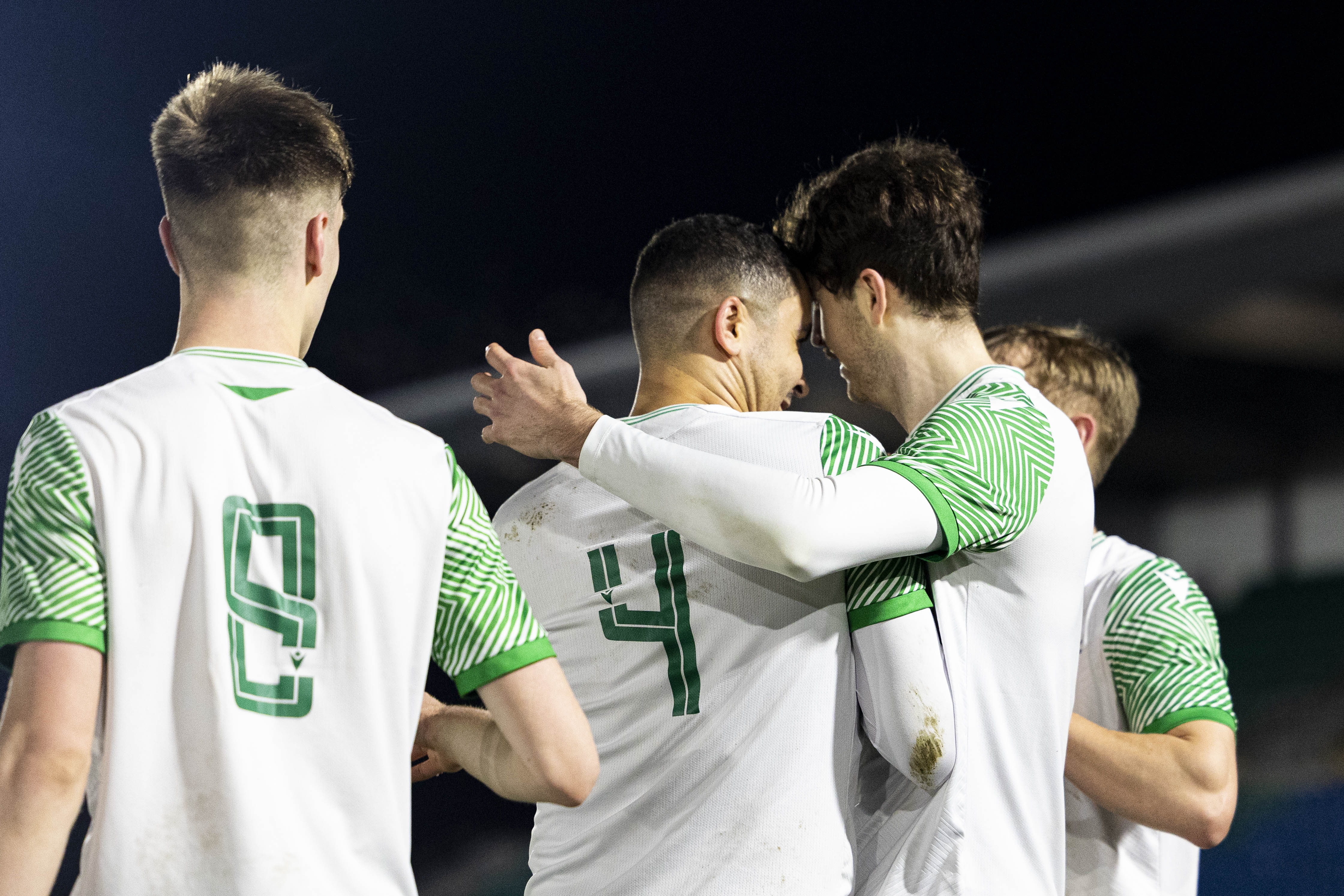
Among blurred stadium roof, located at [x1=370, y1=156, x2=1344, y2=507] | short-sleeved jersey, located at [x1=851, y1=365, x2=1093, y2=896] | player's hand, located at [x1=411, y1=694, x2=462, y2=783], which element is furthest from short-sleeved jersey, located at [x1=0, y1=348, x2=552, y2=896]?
blurred stadium roof, located at [x1=370, y1=156, x2=1344, y2=507]

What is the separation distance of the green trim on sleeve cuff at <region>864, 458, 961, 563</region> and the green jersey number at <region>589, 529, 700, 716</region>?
0.80 ft

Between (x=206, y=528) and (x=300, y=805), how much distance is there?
8.9 inches

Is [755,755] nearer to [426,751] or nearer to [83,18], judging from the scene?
[426,751]

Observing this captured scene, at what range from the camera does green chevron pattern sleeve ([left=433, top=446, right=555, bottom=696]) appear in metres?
0.98

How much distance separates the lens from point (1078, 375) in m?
1.95

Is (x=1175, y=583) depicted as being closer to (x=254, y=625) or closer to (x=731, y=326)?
(x=731, y=326)

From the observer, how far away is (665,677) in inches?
50.1

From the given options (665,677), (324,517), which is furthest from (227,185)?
(665,677)

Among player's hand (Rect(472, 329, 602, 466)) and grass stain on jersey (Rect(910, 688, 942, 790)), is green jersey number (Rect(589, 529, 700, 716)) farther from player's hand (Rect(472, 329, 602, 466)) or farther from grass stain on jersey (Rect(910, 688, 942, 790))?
grass stain on jersey (Rect(910, 688, 942, 790))

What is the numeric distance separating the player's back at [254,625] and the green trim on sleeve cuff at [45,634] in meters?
0.02

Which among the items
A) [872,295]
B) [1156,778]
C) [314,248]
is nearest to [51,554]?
[314,248]

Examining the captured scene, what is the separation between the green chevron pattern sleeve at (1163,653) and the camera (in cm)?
157

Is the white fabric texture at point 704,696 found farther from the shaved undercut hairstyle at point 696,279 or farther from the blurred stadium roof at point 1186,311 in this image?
the blurred stadium roof at point 1186,311

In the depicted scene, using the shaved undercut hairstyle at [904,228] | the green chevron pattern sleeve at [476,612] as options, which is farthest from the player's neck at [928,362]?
the green chevron pattern sleeve at [476,612]
